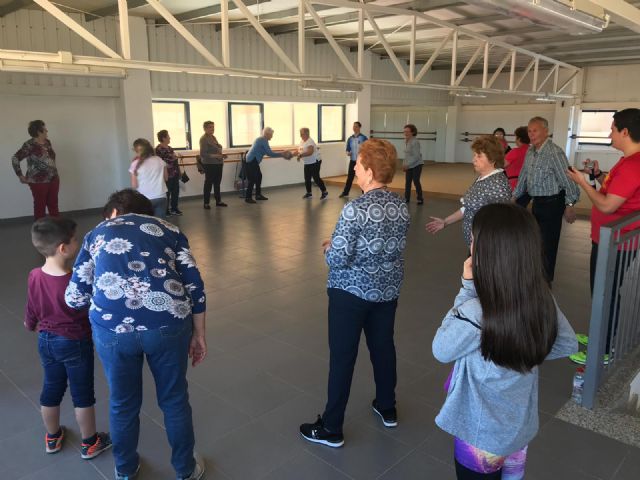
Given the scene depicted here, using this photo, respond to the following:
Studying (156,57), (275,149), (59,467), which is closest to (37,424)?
(59,467)

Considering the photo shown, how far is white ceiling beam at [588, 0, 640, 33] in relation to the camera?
14.0ft

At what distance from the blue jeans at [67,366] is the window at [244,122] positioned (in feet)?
29.8

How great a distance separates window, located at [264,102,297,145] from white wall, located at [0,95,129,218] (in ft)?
12.1

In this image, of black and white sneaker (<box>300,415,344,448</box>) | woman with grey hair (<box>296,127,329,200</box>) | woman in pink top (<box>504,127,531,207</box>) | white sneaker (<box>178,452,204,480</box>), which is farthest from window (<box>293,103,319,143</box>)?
white sneaker (<box>178,452,204,480</box>)

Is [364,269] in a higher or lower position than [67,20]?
lower

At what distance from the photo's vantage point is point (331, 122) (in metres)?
13.2

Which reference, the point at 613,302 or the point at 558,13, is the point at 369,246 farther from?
the point at 558,13

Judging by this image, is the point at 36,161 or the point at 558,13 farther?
the point at 36,161

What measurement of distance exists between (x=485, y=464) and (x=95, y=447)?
6.04ft

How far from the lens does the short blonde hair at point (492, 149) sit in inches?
141

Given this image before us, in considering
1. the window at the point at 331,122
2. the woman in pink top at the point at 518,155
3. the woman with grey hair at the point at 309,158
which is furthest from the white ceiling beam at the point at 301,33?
the window at the point at 331,122

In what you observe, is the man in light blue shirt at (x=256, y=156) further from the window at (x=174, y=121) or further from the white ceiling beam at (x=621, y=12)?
the white ceiling beam at (x=621, y=12)

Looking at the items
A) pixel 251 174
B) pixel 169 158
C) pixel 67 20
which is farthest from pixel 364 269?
pixel 251 174

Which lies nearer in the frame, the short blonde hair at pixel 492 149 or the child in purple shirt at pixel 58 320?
the child in purple shirt at pixel 58 320
